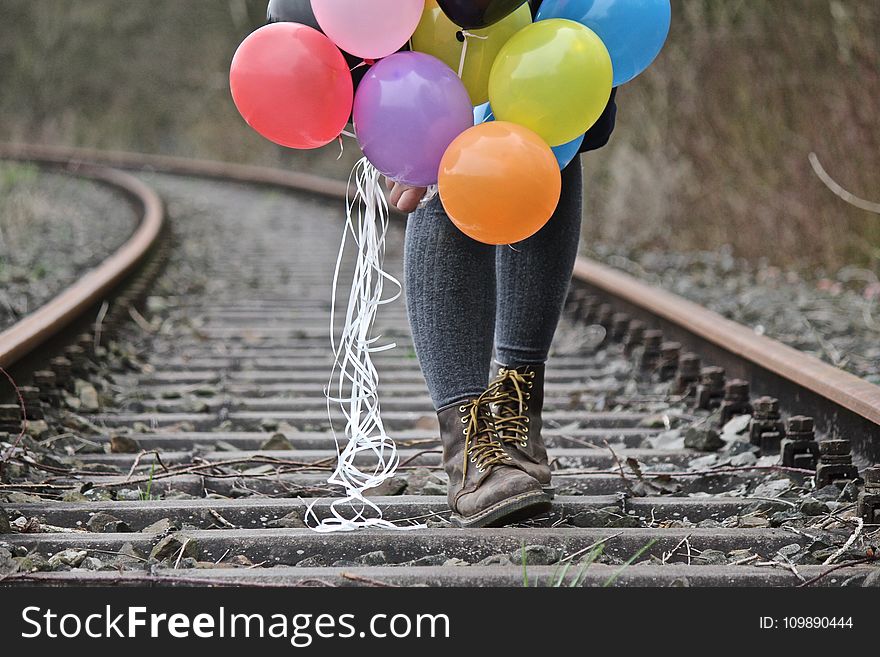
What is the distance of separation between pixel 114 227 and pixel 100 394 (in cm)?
482

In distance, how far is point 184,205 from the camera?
10.4 meters

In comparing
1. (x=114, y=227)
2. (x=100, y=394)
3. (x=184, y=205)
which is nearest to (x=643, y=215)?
(x=114, y=227)

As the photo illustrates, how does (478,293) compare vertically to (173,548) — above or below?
above

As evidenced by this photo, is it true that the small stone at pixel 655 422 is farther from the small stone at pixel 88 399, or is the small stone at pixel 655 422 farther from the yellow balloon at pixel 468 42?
the small stone at pixel 88 399

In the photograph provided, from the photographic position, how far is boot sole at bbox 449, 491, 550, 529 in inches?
83.6

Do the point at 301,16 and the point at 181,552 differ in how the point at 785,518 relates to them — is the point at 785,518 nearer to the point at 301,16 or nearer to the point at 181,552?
the point at 181,552

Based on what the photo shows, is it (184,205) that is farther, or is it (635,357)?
(184,205)

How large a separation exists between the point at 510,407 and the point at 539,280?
27 centimetres

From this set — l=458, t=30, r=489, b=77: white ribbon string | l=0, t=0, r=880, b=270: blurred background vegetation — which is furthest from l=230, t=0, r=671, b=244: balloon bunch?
l=0, t=0, r=880, b=270: blurred background vegetation

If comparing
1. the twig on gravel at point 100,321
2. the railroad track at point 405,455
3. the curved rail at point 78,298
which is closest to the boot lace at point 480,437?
the railroad track at point 405,455

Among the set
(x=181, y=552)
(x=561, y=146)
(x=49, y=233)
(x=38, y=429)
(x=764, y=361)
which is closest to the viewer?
(x=181, y=552)

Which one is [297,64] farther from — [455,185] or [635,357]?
[635,357]

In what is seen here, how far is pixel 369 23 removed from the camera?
1.84m

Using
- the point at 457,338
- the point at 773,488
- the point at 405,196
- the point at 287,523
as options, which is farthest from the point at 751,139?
the point at 287,523
